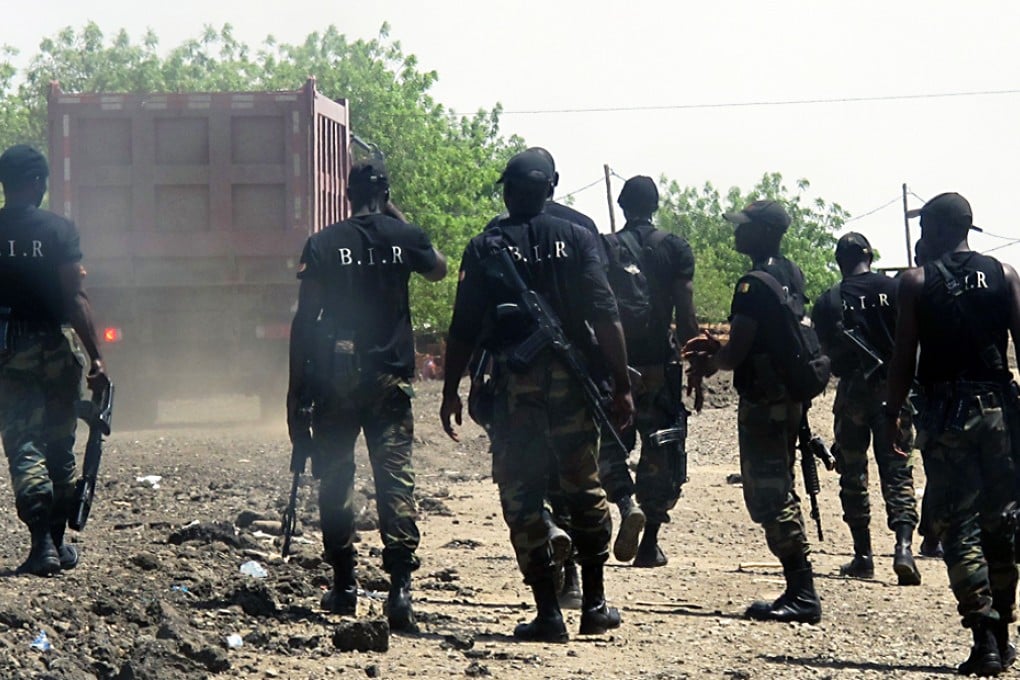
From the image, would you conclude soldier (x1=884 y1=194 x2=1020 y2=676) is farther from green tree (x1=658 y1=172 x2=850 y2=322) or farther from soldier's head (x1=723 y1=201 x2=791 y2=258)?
green tree (x1=658 y1=172 x2=850 y2=322)

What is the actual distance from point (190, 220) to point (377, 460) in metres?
11.7

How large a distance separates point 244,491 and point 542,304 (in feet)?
21.9

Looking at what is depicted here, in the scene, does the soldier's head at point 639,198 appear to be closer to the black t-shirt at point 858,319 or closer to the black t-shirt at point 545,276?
the black t-shirt at point 858,319

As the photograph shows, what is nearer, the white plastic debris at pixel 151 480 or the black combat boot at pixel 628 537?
the black combat boot at pixel 628 537

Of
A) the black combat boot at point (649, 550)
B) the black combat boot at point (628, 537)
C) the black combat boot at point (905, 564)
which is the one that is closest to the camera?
the black combat boot at point (628, 537)

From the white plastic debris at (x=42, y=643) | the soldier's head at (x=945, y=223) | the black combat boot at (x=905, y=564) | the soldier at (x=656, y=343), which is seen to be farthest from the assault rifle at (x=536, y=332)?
the black combat boot at (x=905, y=564)

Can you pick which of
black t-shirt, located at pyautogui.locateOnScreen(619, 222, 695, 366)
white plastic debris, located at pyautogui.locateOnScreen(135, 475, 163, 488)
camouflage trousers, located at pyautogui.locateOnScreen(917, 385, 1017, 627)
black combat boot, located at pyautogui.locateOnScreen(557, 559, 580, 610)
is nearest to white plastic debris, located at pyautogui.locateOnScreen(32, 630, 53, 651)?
black combat boot, located at pyautogui.locateOnScreen(557, 559, 580, 610)

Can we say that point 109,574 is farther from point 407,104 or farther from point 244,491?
point 407,104

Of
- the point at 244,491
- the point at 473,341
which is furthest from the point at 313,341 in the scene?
the point at 244,491

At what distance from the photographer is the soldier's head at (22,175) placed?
8.12m

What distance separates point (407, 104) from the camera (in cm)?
5009

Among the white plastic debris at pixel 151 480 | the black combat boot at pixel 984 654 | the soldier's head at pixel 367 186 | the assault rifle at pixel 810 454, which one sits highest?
the soldier's head at pixel 367 186

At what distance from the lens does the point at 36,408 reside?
809 cm

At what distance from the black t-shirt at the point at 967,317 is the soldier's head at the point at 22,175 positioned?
412 cm
